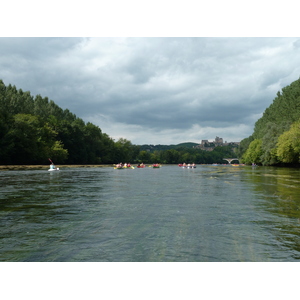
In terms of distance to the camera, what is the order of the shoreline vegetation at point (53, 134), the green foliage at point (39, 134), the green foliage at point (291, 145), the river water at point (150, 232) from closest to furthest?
the river water at point (150, 232) → the green foliage at point (291, 145) → the shoreline vegetation at point (53, 134) → the green foliage at point (39, 134)

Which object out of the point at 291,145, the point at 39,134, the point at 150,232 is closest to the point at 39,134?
the point at 39,134

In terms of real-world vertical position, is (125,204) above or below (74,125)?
below

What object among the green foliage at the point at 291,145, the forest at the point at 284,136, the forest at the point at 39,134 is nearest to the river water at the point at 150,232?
the green foliage at the point at 291,145

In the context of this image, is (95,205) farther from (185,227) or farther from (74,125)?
(74,125)

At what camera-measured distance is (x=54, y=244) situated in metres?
9.76

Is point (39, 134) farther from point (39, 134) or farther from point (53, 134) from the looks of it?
point (53, 134)

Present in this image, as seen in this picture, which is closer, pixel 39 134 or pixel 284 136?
pixel 284 136

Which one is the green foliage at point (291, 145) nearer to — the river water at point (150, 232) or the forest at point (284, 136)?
the forest at point (284, 136)

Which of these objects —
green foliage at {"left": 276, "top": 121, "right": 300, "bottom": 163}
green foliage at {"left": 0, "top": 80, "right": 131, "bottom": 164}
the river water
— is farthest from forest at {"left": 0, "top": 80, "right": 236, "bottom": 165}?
the river water

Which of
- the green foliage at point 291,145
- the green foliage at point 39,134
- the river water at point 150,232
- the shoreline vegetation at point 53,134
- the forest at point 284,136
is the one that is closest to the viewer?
the river water at point 150,232

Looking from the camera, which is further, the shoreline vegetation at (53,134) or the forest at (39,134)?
the forest at (39,134)
